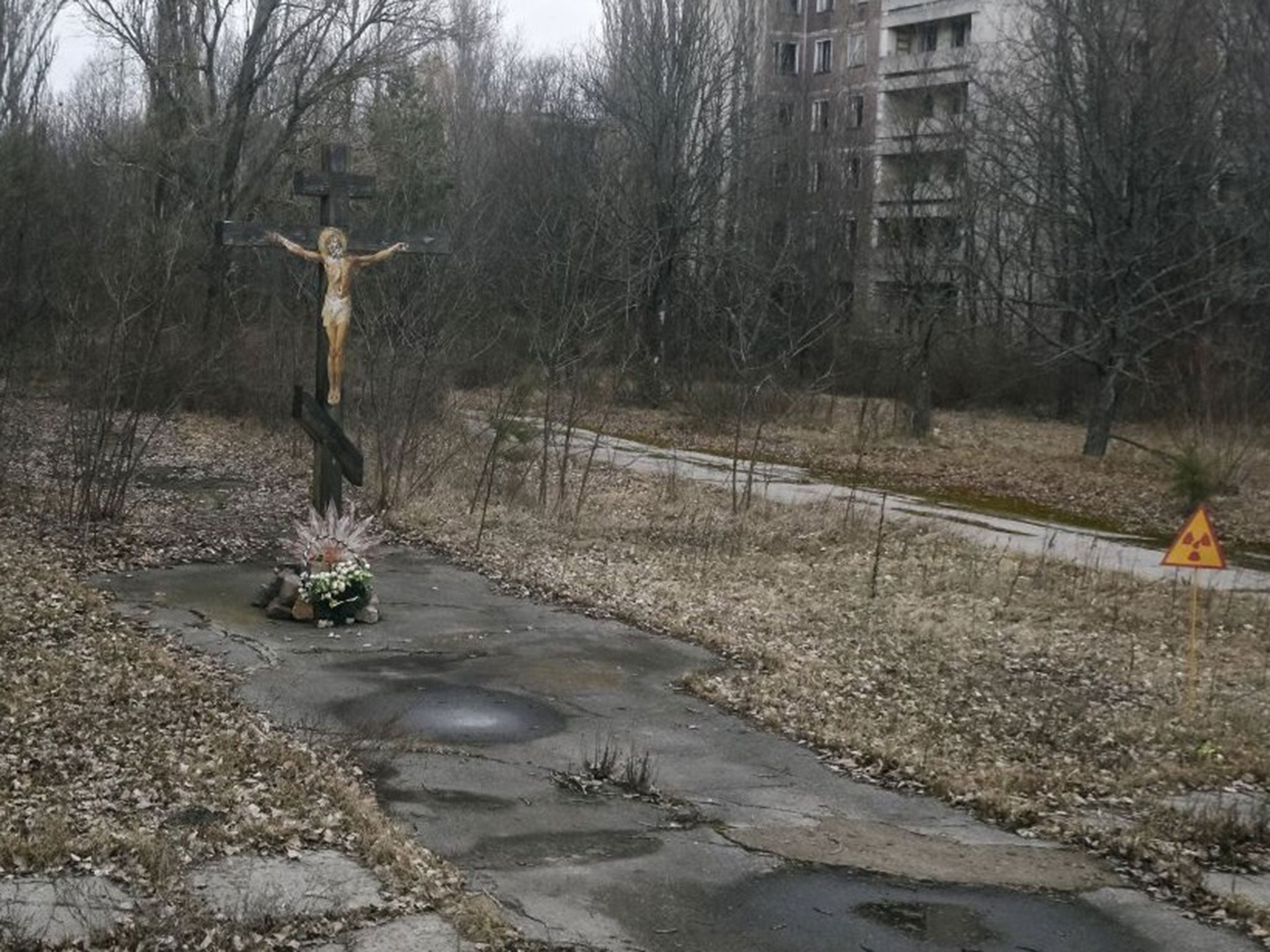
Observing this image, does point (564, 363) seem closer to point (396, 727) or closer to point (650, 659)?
point (650, 659)

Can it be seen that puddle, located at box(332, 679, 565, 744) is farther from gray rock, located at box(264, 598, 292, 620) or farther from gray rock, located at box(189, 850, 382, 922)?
gray rock, located at box(189, 850, 382, 922)

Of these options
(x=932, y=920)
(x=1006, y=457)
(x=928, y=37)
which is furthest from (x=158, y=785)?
(x=928, y=37)

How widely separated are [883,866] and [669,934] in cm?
155

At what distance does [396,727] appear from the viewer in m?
9.48

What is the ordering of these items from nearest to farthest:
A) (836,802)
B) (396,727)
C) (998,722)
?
(836,802)
(396,727)
(998,722)

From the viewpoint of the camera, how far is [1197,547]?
10.8m

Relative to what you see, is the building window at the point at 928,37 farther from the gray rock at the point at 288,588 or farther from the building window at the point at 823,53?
the gray rock at the point at 288,588

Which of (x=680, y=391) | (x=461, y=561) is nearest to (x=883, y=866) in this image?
(x=461, y=561)

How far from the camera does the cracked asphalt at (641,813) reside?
661cm

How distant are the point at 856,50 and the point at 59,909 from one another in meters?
54.9

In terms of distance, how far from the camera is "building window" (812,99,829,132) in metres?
51.2

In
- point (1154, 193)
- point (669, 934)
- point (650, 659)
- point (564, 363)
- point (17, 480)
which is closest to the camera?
point (669, 934)

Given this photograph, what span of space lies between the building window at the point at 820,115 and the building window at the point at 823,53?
19.1 ft

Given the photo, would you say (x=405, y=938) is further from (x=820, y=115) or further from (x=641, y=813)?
(x=820, y=115)
